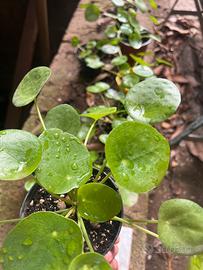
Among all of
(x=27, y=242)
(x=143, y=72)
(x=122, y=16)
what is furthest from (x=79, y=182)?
(x=122, y=16)

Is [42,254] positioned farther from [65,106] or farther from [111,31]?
[111,31]

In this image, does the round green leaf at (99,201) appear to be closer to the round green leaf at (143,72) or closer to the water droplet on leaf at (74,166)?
the water droplet on leaf at (74,166)

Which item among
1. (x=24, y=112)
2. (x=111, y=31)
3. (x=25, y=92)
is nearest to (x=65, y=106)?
(x=25, y=92)

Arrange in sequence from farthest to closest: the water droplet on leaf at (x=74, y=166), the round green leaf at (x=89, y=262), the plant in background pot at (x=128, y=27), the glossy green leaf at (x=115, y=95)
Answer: the plant in background pot at (x=128, y=27), the glossy green leaf at (x=115, y=95), the water droplet on leaf at (x=74, y=166), the round green leaf at (x=89, y=262)

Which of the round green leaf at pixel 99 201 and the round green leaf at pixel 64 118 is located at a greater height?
the round green leaf at pixel 64 118

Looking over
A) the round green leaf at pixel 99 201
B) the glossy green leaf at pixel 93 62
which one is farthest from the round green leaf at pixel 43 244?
the glossy green leaf at pixel 93 62

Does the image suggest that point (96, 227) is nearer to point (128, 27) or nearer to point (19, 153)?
point (19, 153)
